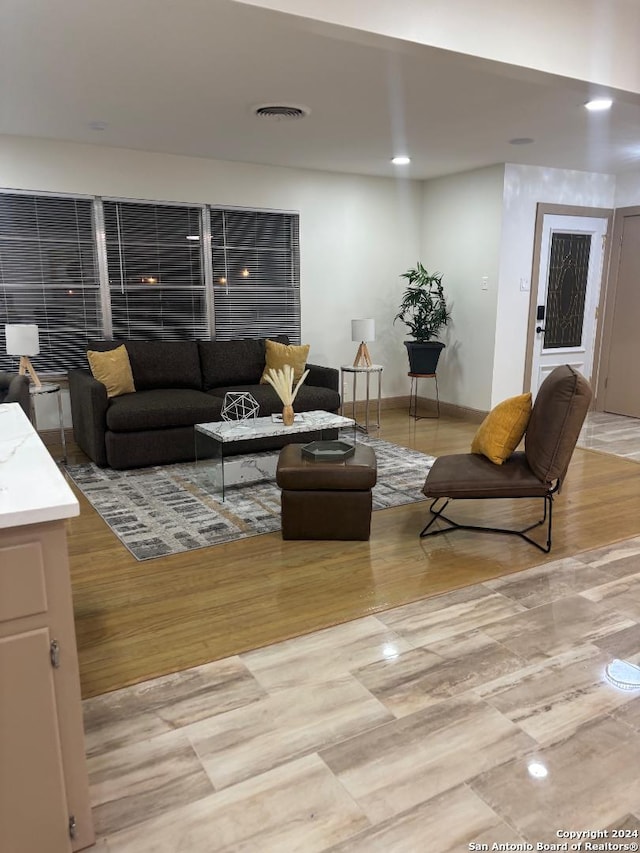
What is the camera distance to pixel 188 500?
13.4 ft

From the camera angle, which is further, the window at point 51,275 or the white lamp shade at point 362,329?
the white lamp shade at point 362,329

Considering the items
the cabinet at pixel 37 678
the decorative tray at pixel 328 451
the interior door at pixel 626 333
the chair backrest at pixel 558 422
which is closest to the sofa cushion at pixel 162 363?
the decorative tray at pixel 328 451

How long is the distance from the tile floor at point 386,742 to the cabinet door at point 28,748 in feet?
0.75

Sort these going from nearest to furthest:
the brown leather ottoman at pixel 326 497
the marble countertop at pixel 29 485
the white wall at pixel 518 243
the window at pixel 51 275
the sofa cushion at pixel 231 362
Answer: the marble countertop at pixel 29 485 → the brown leather ottoman at pixel 326 497 → the window at pixel 51 275 → the sofa cushion at pixel 231 362 → the white wall at pixel 518 243

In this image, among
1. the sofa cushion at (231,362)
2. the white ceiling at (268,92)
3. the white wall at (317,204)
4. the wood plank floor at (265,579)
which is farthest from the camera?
the sofa cushion at (231,362)

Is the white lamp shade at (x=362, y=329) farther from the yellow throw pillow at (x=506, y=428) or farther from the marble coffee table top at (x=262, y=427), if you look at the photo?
the yellow throw pillow at (x=506, y=428)

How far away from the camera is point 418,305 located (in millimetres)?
6820

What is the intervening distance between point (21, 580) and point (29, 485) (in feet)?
0.77

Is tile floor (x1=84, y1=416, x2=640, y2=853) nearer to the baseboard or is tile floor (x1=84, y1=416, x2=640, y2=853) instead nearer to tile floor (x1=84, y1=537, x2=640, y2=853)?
tile floor (x1=84, y1=537, x2=640, y2=853)

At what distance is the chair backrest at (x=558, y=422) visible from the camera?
3139 millimetres

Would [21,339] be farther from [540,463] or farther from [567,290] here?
[567,290]

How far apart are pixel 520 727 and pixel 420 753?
1.15 ft

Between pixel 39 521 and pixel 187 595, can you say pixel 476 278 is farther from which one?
pixel 39 521

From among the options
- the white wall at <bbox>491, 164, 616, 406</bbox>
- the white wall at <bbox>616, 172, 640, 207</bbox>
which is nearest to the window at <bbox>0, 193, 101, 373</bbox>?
the white wall at <bbox>491, 164, 616, 406</bbox>
